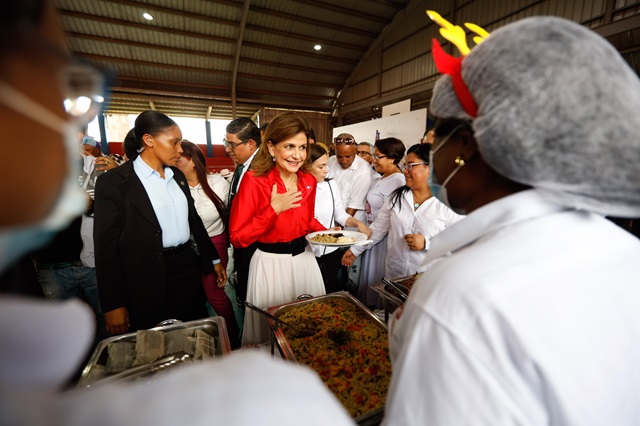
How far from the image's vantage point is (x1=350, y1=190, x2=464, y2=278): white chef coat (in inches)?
89.2

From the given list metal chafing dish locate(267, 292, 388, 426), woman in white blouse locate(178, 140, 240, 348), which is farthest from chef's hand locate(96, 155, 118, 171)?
metal chafing dish locate(267, 292, 388, 426)

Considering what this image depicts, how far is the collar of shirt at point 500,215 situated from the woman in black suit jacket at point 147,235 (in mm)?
1666

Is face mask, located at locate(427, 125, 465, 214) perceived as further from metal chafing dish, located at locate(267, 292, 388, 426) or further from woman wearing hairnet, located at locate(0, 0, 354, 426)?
metal chafing dish, located at locate(267, 292, 388, 426)

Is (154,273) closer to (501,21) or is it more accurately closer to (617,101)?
(617,101)

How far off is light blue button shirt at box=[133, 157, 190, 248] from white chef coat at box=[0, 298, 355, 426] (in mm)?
1618

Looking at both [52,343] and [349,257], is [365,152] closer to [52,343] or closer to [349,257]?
[349,257]

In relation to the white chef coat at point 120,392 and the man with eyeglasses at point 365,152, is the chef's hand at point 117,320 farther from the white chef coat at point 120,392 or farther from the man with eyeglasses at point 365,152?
the man with eyeglasses at point 365,152

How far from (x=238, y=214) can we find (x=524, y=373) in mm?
1692

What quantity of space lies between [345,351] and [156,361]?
0.80m

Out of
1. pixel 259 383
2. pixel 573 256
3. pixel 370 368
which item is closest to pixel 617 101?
pixel 573 256

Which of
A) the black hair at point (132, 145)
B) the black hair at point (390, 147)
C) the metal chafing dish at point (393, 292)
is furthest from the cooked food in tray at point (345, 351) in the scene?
the black hair at point (390, 147)

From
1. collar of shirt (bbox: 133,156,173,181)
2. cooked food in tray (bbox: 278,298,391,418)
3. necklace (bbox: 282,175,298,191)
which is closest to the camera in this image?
cooked food in tray (bbox: 278,298,391,418)

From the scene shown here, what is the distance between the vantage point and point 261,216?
6.05 ft

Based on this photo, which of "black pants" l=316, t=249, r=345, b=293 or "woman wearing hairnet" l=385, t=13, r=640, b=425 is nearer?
"woman wearing hairnet" l=385, t=13, r=640, b=425
